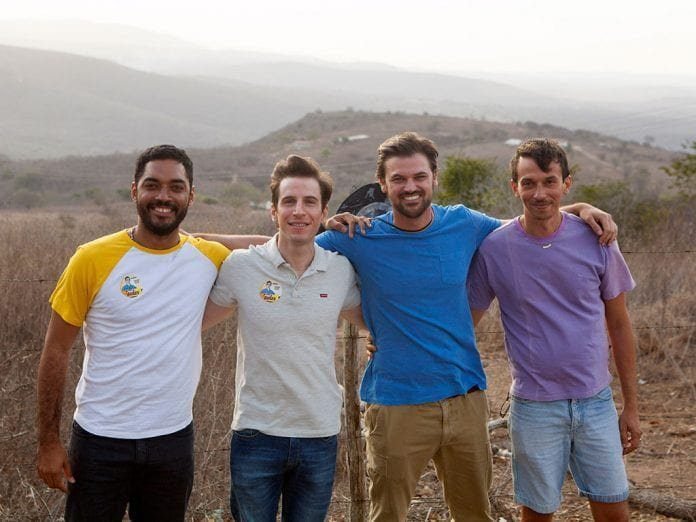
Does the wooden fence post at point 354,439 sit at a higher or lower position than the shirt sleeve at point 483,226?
lower

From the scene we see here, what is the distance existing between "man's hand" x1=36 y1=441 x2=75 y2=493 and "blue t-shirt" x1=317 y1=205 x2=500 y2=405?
4.21ft

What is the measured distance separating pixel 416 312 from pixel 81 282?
4.51 ft

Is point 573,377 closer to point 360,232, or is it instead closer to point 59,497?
point 360,232

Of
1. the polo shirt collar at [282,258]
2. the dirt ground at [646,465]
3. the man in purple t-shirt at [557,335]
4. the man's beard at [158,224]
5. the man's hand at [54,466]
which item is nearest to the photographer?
the man's hand at [54,466]

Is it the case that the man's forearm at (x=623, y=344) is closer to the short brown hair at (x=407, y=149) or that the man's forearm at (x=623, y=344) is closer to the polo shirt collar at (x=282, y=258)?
the short brown hair at (x=407, y=149)

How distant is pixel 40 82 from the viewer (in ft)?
391

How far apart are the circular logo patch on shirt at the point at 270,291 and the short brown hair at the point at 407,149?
2.51 ft

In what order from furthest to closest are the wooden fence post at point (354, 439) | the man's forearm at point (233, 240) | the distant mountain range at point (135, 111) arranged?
1. the distant mountain range at point (135, 111)
2. the wooden fence post at point (354, 439)
3. the man's forearm at point (233, 240)

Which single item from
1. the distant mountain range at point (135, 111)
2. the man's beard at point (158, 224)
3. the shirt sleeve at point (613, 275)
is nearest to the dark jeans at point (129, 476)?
the man's beard at point (158, 224)

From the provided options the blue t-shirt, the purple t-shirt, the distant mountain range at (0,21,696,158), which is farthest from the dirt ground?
the distant mountain range at (0,21,696,158)

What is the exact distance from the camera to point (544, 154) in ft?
11.4

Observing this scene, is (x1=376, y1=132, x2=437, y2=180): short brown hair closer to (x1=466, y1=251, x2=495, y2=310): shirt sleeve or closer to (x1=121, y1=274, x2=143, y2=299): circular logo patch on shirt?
(x1=466, y1=251, x2=495, y2=310): shirt sleeve

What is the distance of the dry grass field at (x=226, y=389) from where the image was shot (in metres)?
5.02

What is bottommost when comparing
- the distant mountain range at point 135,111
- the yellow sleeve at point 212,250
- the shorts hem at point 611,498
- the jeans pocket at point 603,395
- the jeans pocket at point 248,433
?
the distant mountain range at point 135,111
